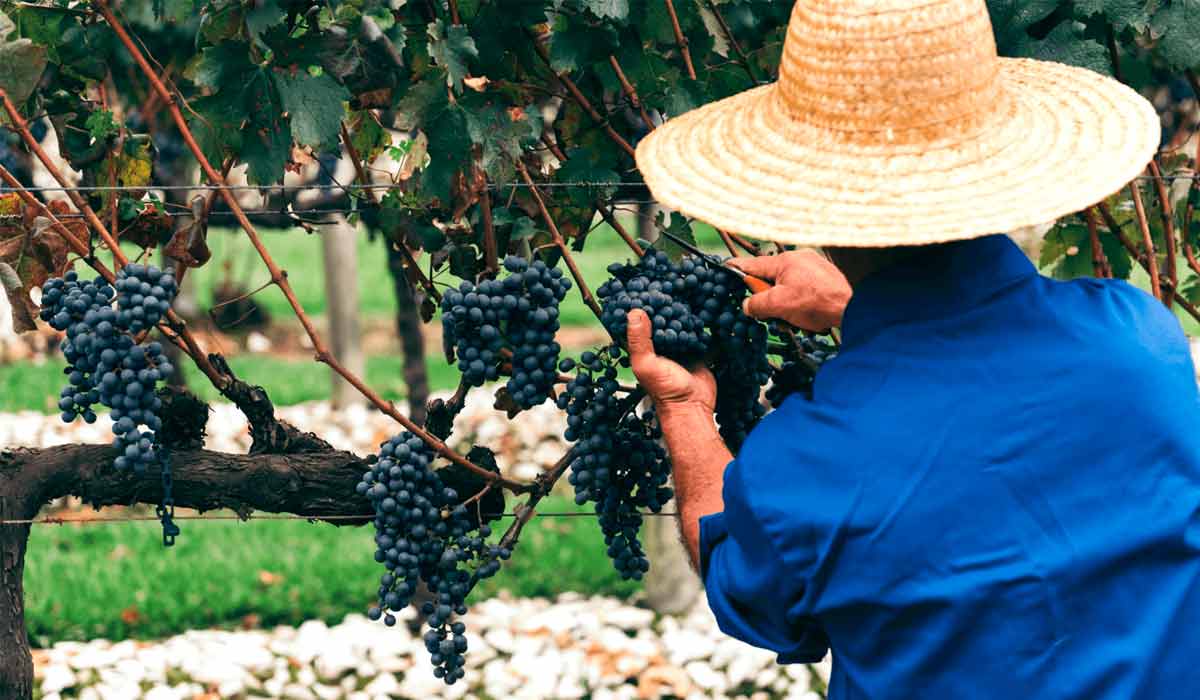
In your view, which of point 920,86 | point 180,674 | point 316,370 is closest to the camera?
point 920,86

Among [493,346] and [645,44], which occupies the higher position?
[645,44]

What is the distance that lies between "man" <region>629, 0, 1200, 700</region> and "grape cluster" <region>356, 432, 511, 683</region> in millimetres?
900

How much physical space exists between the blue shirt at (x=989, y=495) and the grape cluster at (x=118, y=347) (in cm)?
126

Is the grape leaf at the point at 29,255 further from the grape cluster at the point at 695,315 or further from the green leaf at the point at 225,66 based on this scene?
the grape cluster at the point at 695,315

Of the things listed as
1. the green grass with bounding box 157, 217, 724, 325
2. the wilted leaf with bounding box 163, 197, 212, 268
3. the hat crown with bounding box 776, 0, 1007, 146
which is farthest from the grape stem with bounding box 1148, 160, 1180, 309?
the green grass with bounding box 157, 217, 724, 325

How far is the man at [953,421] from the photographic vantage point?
182cm

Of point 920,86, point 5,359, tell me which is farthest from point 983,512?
point 5,359

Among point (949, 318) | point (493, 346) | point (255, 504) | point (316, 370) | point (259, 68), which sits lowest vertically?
point (316, 370)

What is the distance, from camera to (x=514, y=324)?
2627mm

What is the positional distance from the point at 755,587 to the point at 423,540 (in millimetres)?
1033

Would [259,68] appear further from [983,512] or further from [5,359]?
[5,359]

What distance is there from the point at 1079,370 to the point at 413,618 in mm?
3958

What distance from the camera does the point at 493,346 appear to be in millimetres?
2613

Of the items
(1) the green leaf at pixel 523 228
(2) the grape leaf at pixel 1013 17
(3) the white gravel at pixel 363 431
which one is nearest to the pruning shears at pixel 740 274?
(1) the green leaf at pixel 523 228
